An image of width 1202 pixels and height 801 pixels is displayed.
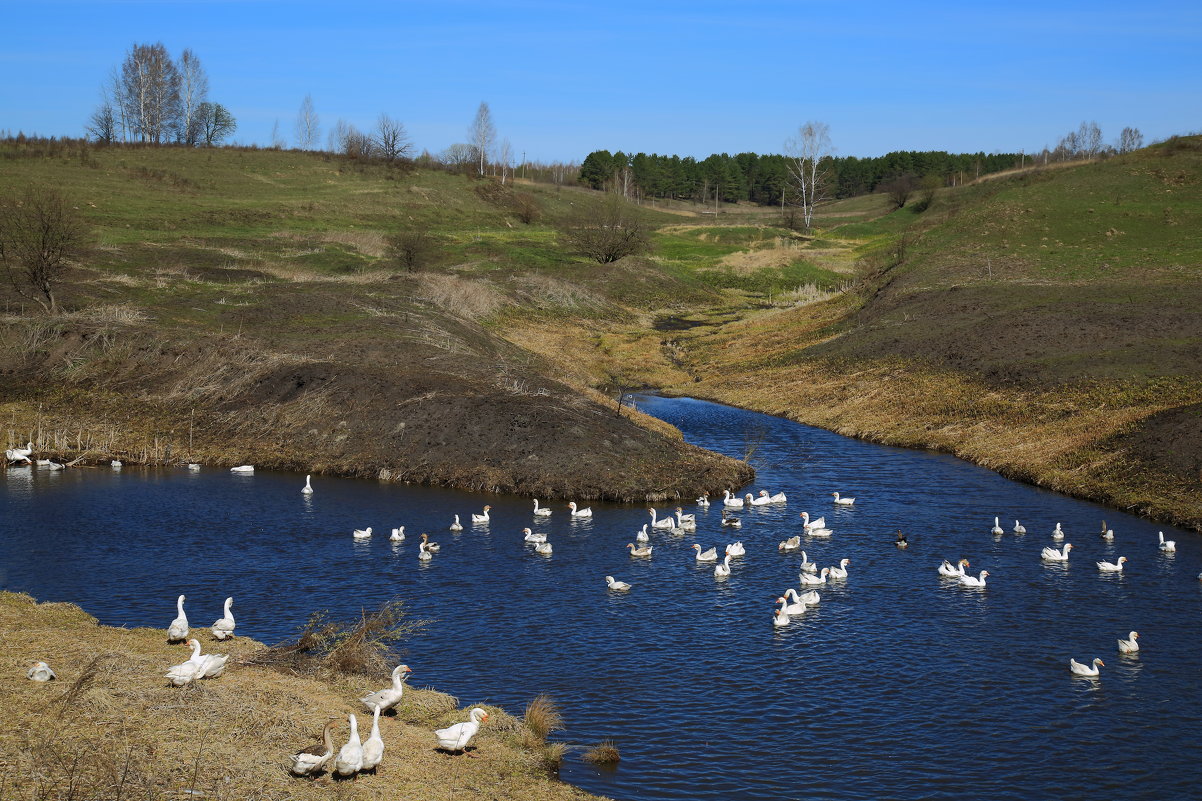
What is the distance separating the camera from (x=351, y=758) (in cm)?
1966

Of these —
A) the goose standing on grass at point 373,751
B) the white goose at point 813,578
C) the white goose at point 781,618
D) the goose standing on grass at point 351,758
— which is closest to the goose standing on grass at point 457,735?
the goose standing on grass at point 373,751

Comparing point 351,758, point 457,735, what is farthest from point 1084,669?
point 351,758

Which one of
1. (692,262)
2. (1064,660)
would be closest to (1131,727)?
(1064,660)

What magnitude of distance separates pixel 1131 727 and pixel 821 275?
405 feet

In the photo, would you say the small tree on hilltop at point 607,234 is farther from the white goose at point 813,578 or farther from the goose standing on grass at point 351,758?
the goose standing on grass at point 351,758

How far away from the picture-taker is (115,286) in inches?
3265

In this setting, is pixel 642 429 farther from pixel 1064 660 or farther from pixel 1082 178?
pixel 1082 178

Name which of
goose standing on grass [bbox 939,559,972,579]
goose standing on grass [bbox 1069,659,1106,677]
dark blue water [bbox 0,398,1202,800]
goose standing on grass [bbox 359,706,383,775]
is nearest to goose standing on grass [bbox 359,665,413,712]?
→ goose standing on grass [bbox 359,706,383,775]

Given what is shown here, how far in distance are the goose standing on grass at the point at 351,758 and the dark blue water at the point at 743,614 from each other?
16.1 ft

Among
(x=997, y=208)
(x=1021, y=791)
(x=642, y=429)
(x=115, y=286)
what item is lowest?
(x=1021, y=791)

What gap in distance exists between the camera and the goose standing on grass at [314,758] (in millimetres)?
19438

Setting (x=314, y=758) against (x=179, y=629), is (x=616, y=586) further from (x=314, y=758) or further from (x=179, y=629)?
(x=314, y=758)

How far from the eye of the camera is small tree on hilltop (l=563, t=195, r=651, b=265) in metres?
140

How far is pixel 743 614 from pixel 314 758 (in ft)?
55.6
